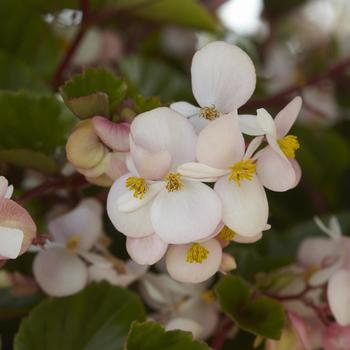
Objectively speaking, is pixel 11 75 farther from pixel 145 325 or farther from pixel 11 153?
pixel 145 325

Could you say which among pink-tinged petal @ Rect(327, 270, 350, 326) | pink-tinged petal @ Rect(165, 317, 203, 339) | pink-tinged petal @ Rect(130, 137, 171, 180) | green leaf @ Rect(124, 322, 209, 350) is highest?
pink-tinged petal @ Rect(130, 137, 171, 180)

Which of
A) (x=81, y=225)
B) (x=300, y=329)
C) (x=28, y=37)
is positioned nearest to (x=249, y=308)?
(x=300, y=329)

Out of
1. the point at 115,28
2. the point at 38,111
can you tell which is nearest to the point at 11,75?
the point at 38,111

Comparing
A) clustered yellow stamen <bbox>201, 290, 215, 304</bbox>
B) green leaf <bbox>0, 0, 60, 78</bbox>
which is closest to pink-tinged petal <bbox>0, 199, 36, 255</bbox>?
clustered yellow stamen <bbox>201, 290, 215, 304</bbox>

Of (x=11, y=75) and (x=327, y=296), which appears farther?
(x=11, y=75)

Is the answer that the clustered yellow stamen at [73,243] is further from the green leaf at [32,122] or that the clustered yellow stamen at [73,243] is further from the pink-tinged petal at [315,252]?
the pink-tinged petal at [315,252]

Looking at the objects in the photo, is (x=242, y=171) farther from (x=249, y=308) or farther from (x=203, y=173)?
(x=249, y=308)

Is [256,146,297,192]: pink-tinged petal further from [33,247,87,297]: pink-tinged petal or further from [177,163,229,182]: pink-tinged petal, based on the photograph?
[33,247,87,297]: pink-tinged petal
